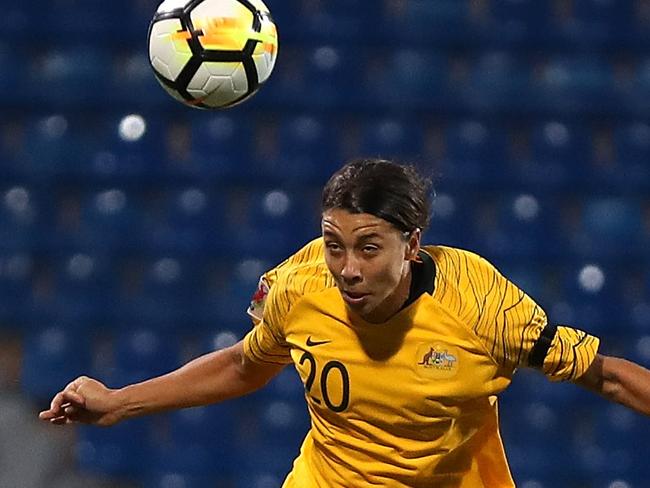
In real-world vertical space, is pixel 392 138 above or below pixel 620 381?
below

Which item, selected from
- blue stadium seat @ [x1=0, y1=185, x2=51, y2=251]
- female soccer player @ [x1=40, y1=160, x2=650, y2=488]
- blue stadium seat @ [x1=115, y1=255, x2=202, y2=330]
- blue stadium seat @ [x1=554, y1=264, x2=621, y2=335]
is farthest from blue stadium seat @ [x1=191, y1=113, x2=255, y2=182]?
female soccer player @ [x1=40, y1=160, x2=650, y2=488]

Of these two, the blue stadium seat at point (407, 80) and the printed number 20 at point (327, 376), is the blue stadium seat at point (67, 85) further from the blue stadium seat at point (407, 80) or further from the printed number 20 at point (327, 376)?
the printed number 20 at point (327, 376)

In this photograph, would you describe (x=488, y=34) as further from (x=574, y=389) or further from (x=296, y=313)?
(x=296, y=313)

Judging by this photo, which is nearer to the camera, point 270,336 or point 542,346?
point 542,346

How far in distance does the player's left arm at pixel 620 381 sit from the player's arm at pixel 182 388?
0.61 metres

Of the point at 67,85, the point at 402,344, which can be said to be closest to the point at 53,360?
the point at 67,85

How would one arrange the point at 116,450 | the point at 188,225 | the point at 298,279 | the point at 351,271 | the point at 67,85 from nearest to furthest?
the point at 351,271 → the point at 298,279 → the point at 116,450 → the point at 188,225 → the point at 67,85

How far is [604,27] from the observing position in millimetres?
4750

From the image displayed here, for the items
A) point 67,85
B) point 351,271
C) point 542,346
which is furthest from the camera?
point 67,85

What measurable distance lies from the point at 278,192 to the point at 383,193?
2579 millimetres

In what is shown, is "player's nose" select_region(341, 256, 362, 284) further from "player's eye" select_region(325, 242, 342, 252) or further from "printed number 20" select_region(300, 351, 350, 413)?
"printed number 20" select_region(300, 351, 350, 413)

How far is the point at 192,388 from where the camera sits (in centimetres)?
239

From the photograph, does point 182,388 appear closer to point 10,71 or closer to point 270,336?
point 270,336

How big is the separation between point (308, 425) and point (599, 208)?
1.36m
